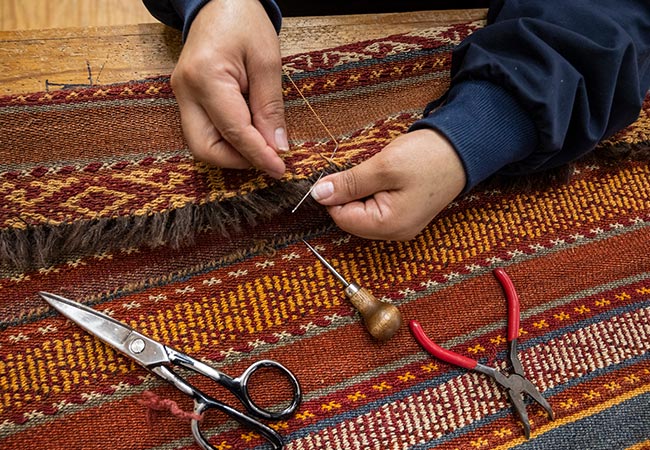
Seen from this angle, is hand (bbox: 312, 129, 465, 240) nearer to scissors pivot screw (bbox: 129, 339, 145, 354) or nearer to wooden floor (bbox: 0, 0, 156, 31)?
scissors pivot screw (bbox: 129, 339, 145, 354)

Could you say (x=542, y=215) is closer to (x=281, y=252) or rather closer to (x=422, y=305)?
(x=422, y=305)

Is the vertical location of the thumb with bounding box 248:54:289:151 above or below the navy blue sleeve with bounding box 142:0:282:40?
below

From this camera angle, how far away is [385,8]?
101 centimetres

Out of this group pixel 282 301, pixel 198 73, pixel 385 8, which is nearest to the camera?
pixel 198 73

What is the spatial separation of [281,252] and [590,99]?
1.59ft

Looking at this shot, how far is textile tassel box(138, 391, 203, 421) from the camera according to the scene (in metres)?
0.67

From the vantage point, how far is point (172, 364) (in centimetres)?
69

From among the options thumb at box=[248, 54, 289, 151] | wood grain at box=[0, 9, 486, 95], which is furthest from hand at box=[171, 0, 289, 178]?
wood grain at box=[0, 9, 486, 95]

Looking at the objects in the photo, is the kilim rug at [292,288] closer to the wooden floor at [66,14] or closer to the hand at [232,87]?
the hand at [232,87]

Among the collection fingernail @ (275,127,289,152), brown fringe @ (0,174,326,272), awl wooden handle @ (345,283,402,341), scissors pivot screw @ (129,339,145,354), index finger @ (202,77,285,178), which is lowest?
scissors pivot screw @ (129,339,145,354)

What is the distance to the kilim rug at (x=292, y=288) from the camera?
0.71 metres

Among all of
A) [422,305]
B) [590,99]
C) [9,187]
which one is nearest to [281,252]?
[422,305]

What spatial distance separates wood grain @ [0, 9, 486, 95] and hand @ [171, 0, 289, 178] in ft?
0.57

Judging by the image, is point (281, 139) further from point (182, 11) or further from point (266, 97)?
point (182, 11)
